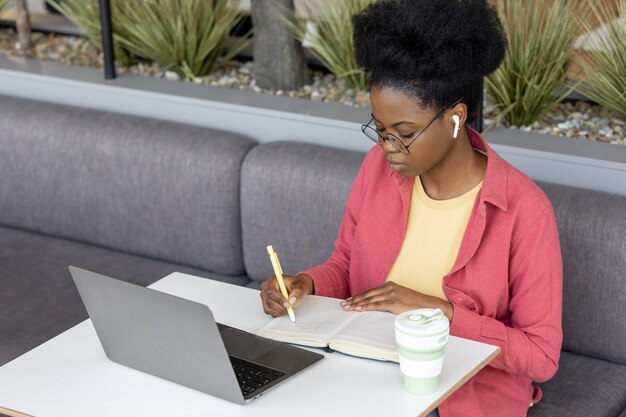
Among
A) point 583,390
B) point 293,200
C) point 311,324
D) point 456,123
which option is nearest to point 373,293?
point 311,324

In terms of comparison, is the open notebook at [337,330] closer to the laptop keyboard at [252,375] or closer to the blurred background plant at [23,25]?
the laptop keyboard at [252,375]

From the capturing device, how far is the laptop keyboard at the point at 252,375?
1.73 meters

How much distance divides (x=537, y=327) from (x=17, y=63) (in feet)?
7.62

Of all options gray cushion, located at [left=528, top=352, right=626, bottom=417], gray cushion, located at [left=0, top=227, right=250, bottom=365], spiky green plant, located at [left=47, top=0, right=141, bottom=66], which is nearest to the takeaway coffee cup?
gray cushion, located at [left=528, top=352, right=626, bottom=417]

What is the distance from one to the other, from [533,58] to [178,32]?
45.7 inches

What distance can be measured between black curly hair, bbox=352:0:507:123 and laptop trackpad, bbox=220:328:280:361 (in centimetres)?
51

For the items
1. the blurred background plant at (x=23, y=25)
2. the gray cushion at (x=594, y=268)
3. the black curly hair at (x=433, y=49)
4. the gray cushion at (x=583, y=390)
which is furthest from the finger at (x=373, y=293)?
the blurred background plant at (x=23, y=25)

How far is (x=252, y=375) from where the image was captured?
69.6 inches

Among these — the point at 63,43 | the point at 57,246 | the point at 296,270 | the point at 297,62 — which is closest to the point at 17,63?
the point at 63,43

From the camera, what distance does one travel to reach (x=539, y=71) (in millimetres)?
2879

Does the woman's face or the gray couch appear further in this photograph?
the gray couch

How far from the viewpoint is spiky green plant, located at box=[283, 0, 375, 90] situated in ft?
10.2

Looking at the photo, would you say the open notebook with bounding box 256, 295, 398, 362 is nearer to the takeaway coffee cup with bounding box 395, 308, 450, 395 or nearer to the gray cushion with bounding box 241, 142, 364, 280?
the takeaway coffee cup with bounding box 395, 308, 450, 395

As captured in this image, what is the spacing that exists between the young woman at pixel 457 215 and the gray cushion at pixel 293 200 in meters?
0.60
